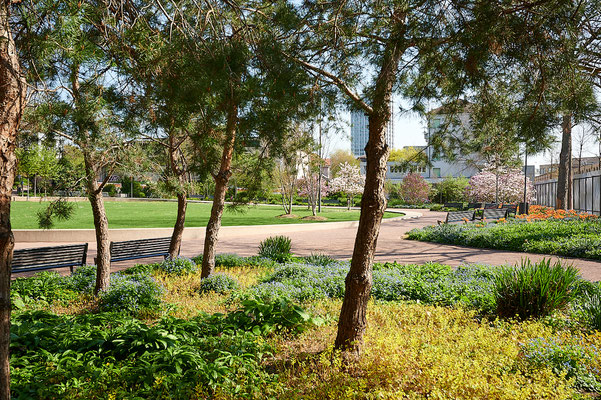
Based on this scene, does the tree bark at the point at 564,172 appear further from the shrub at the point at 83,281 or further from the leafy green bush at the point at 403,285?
the shrub at the point at 83,281

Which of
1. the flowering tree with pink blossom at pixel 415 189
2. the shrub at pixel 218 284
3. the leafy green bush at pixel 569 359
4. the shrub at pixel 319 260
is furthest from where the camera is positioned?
the flowering tree with pink blossom at pixel 415 189

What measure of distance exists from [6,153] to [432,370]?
319 centimetres

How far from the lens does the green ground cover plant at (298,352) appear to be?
2984 mm

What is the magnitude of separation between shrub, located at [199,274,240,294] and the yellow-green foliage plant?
2458 millimetres

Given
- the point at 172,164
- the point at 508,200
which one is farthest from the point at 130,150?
the point at 508,200

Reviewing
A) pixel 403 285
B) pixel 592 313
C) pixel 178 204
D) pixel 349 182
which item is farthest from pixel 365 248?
pixel 349 182

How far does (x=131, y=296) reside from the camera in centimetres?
564

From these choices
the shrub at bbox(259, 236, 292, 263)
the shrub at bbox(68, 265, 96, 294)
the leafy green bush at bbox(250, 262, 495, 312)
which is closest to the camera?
the leafy green bush at bbox(250, 262, 495, 312)

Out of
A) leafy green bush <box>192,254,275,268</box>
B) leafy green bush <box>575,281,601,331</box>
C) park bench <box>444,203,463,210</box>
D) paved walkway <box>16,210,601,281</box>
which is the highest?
park bench <box>444,203,463,210</box>

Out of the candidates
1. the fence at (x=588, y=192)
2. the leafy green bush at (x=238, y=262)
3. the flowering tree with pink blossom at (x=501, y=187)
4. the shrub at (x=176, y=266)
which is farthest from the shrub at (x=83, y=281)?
the flowering tree with pink blossom at (x=501, y=187)

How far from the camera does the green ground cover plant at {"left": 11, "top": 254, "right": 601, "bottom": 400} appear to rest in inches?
117

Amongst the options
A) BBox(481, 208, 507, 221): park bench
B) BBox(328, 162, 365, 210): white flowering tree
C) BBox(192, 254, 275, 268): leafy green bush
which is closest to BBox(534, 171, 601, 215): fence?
BBox(481, 208, 507, 221): park bench

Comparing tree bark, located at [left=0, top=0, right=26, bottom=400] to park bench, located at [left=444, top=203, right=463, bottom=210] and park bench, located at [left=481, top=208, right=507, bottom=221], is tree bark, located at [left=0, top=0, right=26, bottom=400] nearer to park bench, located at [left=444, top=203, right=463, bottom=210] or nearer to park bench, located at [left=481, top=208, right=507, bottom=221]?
park bench, located at [left=481, top=208, right=507, bottom=221]

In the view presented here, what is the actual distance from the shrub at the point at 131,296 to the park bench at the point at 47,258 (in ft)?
7.63
